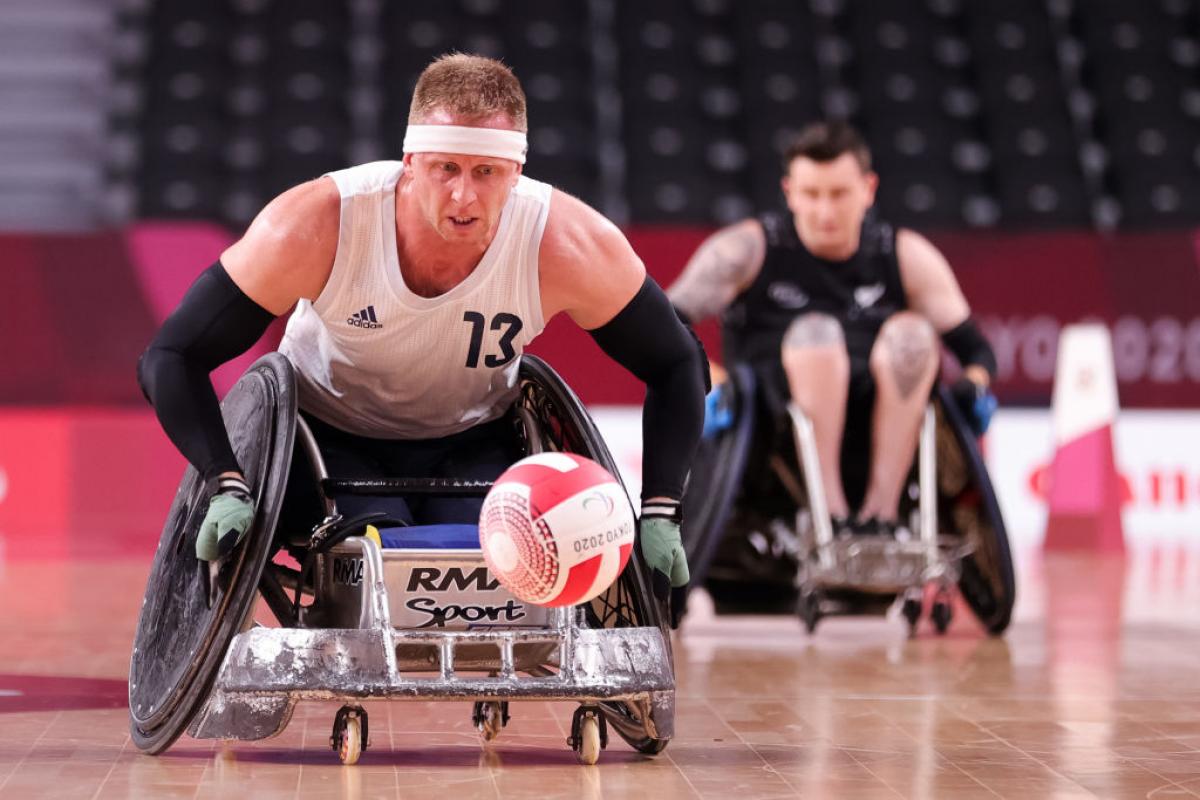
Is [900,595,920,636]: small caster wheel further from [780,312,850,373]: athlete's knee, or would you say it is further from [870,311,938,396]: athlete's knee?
[780,312,850,373]: athlete's knee

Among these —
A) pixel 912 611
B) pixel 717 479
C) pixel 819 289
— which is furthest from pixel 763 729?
pixel 819 289

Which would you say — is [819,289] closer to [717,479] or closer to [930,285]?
[930,285]

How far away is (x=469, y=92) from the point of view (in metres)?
3.81

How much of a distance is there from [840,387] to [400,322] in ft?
9.40

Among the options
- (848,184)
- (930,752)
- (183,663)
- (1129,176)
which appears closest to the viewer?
(183,663)

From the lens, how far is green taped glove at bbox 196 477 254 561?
12.3 feet

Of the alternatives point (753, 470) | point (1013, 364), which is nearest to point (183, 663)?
point (753, 470)

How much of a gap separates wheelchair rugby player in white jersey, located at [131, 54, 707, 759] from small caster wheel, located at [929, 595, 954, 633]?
274 cm

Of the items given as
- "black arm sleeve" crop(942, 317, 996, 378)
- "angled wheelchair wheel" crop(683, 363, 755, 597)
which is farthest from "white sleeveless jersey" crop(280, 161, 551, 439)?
"black arm sleeve" crop(942, 317, 996, 378)

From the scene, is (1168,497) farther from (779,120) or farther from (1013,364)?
(779,120)

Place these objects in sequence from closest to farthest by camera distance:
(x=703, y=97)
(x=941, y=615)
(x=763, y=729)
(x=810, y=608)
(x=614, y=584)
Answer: (x=614, y=584) → (x=763, y=729) → (x=810, y=608) → (x=941, y=615) → (x=703, y=97)

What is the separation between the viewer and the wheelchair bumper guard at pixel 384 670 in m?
3.57

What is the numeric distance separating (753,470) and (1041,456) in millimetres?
4074

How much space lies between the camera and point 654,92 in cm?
1340
